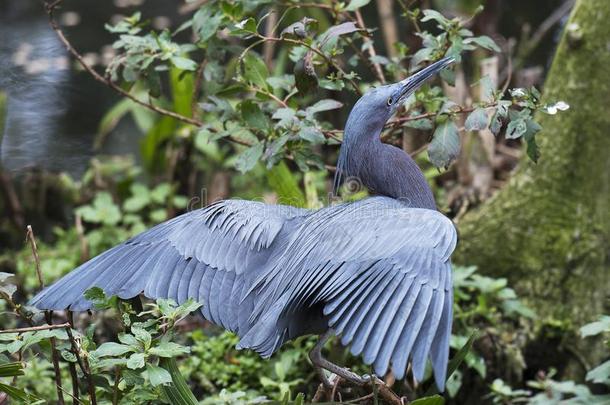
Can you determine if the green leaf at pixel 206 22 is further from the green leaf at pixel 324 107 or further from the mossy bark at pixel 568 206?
the mossy bark at pixel 568 206

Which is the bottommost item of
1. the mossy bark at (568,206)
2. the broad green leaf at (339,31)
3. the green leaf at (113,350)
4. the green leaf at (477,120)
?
the mossy bark at (568,206)

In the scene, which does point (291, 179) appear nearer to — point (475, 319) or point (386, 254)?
point (475, 319)

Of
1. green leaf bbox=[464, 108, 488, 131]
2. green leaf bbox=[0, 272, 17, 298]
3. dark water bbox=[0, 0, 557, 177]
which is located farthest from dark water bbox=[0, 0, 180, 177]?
green leaf bbox=[464, 108, 488, 131]

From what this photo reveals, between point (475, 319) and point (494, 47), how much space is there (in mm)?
1437

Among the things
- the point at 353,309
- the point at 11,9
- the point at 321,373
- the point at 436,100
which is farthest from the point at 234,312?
the point at 11,9

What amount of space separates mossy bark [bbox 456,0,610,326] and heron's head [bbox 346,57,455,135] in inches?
56.9

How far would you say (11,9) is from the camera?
1000cm

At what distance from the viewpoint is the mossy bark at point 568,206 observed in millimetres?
4926

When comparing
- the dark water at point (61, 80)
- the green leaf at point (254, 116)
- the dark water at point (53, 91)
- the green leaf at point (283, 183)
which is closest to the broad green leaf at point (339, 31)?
the green leaf at point (254, 116)

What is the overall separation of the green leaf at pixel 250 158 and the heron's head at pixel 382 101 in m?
0.43

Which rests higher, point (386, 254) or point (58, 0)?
point (58, 0)

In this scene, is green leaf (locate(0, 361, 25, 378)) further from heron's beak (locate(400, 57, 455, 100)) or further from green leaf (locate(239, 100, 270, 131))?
heron's beak (locate(400, 57, 455, 100))

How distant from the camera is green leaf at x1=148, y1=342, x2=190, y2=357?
9.61 ft

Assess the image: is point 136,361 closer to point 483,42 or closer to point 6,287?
point 6,287
